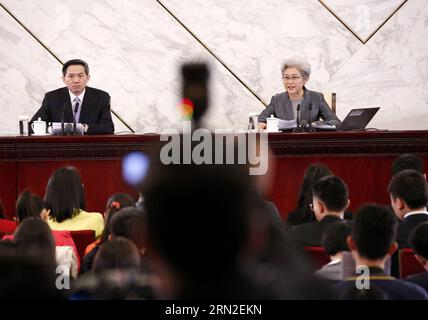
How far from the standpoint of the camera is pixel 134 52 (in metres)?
9.16

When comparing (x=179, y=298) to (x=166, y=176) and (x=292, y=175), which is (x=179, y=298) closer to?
(x=166, y=176)

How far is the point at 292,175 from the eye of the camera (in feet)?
21.6

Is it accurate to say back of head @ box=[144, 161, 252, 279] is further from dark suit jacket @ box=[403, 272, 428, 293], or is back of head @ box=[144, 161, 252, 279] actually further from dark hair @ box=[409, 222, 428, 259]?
dark hair @ box=[409, 222, 428, 259]

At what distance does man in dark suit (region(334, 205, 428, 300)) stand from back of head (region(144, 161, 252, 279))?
1384mm

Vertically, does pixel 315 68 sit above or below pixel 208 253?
above

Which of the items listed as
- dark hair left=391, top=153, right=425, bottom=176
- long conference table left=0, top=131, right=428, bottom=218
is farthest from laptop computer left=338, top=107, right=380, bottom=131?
dark hair left=391, top=153, right=425, bottom=176

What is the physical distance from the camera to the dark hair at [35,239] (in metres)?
2.97

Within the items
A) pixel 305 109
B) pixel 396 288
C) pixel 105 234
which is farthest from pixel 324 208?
pixel 305 109

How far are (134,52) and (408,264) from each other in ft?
20.6

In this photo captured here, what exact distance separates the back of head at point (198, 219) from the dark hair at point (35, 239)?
1.73m

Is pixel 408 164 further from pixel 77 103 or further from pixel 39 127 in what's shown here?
pixel 77 103

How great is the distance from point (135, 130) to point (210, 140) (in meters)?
7.35
